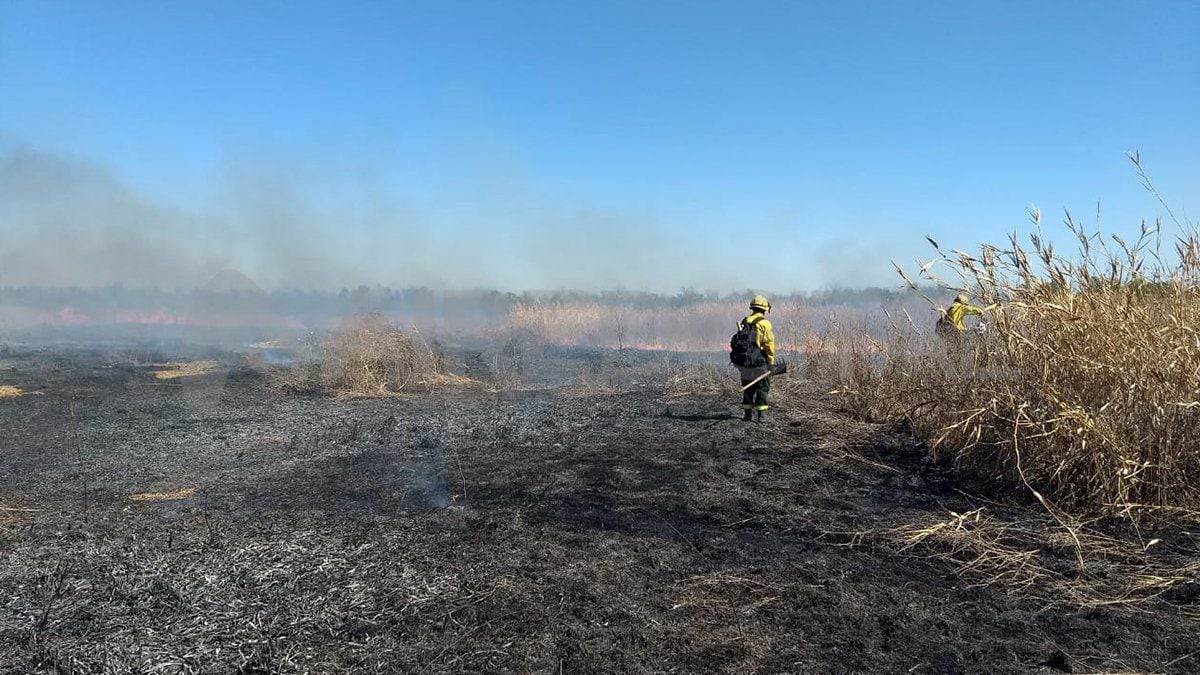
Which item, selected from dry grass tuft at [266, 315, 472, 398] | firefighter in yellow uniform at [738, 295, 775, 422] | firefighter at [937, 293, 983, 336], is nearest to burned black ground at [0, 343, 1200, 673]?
firefighter in yellow uniform at [738, 295, 775, 422]

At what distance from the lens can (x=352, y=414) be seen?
1109 cm

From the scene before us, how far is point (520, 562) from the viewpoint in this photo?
441 cm

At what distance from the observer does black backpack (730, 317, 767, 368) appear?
8812 mm

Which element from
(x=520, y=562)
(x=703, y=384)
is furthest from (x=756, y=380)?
(x=520, y=562)

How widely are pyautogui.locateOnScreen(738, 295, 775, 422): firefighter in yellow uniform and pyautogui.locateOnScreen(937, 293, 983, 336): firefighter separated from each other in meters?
2.00

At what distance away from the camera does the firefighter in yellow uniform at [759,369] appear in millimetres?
8852

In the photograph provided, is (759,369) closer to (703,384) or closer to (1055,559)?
(703,384)

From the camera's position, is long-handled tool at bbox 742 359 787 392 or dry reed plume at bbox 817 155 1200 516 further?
long-handled tool at bbox 742 359 787 392

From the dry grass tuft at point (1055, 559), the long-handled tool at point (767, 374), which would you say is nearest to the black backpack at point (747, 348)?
the long-handled tool at point (767, 374)

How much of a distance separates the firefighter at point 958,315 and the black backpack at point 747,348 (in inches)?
83.3

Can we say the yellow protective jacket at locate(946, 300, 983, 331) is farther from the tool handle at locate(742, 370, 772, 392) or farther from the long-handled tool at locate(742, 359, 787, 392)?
the tool handle at locate(742, 370, 772, 392)

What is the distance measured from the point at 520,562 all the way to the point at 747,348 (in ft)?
17.3

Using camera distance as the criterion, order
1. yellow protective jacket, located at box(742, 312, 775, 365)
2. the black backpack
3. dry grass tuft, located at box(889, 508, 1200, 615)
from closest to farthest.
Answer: dry grass tuft, located at box(889, 508, 1200, 615), the black backpack, yellow protective jacket, located at box(742, 312, 775, 365)

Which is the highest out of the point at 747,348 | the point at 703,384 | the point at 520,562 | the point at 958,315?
the point at 958,315
